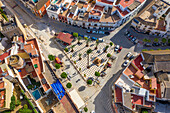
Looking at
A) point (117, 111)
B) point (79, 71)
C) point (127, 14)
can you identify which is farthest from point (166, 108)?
point (127, 14)

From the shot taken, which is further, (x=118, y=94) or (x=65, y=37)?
(x=65, y=37)

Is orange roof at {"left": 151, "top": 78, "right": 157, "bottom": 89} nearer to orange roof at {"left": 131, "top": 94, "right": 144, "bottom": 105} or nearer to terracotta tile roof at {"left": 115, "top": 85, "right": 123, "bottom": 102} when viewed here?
orange roof at {"left": 131, "top": 94, "right": 144, "bottom": 105}

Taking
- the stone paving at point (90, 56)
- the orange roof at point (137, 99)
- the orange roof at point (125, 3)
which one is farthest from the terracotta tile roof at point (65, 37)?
the orange roof at point (137, 99)

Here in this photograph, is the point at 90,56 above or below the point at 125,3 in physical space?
below

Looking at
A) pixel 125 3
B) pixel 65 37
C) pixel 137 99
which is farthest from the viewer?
pixel 125 3

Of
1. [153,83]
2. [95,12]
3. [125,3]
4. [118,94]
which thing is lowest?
[153,83]

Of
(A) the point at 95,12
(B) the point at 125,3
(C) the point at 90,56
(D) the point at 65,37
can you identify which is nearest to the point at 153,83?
(C) the point at 90,56

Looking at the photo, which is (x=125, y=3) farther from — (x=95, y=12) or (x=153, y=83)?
(x=153, y=83)

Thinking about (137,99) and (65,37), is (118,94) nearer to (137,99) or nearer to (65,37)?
(137,99)

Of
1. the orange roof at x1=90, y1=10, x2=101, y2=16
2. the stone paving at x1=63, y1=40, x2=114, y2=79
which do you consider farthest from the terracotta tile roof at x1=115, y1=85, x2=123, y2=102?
the orange roof at x1=90, y1=10, x2=101, y2=16

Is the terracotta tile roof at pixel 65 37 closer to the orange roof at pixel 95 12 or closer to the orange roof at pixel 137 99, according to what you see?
the orange roof at pixel 95 12

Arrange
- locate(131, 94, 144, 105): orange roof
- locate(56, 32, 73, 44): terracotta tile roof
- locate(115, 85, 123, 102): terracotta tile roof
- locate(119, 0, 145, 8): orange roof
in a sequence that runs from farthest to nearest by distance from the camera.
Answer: locate(119, 0, 145, 8): orange roof → locate(56, 32, 73, 44): terracotta tile roof → locate(115, 85, 123, 102): terracotta tile roof → locate(131, 94, 144, 105): orange roof

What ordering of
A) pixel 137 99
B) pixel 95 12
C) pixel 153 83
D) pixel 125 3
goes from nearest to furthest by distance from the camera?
1. pixel 137 99
2. pixel 153 83
3. pixel 95 12
4. pixel 125 3
